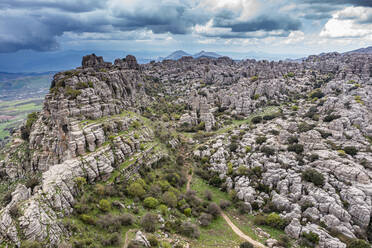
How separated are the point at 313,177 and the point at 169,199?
32972 millimetres

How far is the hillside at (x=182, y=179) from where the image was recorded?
1214 inches

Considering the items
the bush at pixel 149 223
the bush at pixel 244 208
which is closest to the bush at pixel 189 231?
the bush at pixel 149 223

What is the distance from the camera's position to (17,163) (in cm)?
5384

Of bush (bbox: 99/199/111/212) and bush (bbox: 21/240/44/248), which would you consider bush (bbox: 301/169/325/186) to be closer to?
bush (bbox: 99/199/111/212)

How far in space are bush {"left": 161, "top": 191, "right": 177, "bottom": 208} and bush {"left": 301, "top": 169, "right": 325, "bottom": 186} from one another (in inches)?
1210

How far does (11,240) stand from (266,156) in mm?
54606

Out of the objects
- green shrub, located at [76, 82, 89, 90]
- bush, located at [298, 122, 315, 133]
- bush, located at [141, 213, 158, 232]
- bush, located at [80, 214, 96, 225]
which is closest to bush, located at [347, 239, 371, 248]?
bush, located at [141, 213, 158, 232]

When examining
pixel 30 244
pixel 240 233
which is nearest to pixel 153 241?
pixel 30 244

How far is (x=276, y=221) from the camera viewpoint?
38.8 m

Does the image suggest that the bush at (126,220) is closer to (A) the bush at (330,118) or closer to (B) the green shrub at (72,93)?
(B) the green shrub at (72,93)

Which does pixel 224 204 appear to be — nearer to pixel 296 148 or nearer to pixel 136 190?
pixel 136 190

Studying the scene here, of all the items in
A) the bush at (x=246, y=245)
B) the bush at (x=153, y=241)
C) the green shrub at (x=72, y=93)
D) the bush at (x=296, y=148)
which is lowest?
the bush at (x=246, y=245)

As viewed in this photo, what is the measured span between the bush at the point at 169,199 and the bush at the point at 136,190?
4675 mm

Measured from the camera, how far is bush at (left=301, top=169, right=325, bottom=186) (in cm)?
4319
